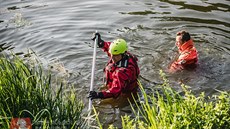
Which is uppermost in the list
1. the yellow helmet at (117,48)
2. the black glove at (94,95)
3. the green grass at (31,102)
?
the yellow helmet at (117,48)

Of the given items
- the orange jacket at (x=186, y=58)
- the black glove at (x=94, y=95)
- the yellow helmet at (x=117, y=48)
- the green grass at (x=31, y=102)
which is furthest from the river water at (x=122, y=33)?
the green grass at (x=31, y=102)

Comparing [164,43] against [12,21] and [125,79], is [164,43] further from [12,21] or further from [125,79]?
[12,21]

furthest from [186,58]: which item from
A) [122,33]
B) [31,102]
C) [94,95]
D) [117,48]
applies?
[31,102]

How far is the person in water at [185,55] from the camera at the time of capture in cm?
758

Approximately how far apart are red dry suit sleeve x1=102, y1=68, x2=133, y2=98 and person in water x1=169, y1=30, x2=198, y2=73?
5.20 ft

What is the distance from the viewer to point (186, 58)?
7570 millimetres

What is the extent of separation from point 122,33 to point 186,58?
2.60 m

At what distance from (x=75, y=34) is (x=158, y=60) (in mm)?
2654

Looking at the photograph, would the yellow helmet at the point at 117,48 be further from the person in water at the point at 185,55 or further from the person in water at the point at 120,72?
the person in water at the point at 185,55

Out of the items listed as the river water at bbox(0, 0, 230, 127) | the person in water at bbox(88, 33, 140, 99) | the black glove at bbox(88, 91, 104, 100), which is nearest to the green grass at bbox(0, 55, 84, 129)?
the black glove at bbox(88, 91, 104, 100)

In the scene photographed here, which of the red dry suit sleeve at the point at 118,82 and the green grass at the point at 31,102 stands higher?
the green grass at the point at 31,102

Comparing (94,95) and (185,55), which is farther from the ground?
(185,55)

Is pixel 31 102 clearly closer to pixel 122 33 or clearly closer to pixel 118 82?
pixel 118 82

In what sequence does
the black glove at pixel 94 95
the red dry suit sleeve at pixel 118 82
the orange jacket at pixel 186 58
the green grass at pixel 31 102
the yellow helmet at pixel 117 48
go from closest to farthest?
the green grass at pixel 31 102 < the black glove at pixel 94 95 < the red dry suit sleeve at pixel 118 82 < the yellow helmet at pixel 117 48 < the orange jacket at pixel 186 58
